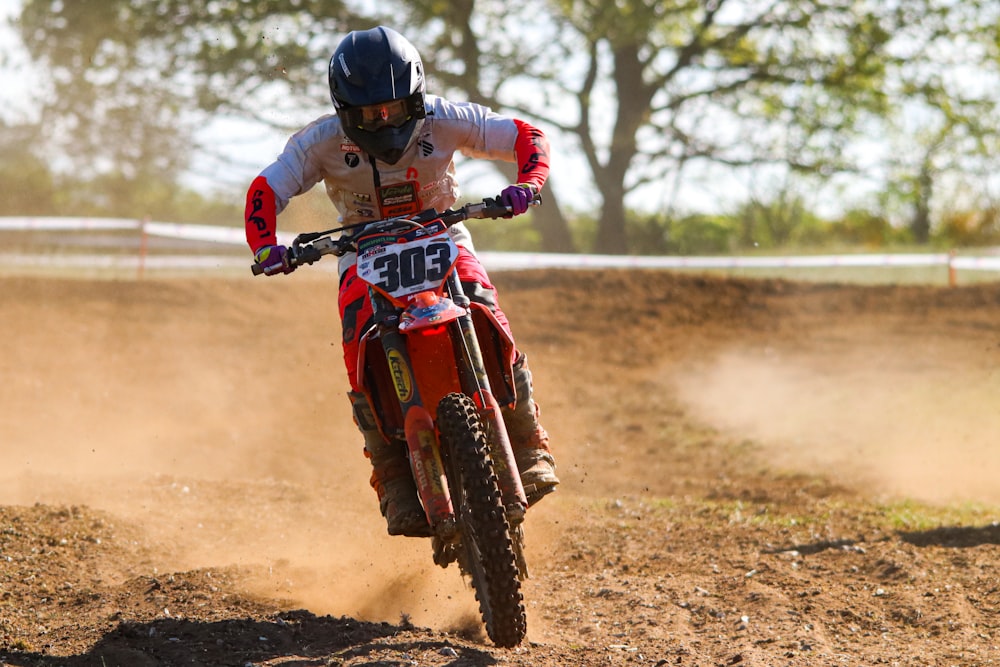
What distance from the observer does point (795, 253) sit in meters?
25.1

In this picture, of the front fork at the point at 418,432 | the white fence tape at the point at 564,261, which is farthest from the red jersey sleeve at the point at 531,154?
the white fence tape at the point at 564,261

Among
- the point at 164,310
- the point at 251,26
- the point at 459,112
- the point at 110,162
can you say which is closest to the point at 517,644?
the point at 459,112

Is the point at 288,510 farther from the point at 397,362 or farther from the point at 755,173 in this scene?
the point at 755,173

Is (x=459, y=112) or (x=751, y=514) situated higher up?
(x=459, y=112)

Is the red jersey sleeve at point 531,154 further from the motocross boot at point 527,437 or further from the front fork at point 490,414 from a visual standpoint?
the front fork at point 490,414

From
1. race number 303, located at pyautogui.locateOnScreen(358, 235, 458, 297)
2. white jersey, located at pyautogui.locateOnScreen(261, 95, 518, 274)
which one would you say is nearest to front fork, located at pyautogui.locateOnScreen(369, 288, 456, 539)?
race number 303, located at pyautogui.locateOnScreen(358, 235, 458, 297)

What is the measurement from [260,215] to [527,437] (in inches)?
67.7

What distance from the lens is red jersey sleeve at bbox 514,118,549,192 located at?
19.6 feet

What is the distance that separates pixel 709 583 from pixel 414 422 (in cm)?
223

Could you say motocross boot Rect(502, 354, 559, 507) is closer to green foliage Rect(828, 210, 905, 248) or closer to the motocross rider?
the motocross rider

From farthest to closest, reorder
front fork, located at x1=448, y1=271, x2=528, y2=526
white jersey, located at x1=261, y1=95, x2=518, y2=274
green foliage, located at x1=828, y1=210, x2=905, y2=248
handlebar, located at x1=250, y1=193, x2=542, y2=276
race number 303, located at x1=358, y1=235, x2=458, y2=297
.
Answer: green foliage, located at x1=828, y1=210, x2=905, y2=248 → white jersey, located at x1=261, y1=95, x2=518, y2=274 → handlebar, located at x1=250, y1=193, x2=542, y2=276 → race number 303, located at x1=358, y1=235, x2=458, y2=297 → front fork, located at x1=448, y1=271, x2=528, y2=526

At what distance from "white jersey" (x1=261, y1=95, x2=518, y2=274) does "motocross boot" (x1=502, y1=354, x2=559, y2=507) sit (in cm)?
79

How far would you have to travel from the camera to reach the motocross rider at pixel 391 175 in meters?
5.51

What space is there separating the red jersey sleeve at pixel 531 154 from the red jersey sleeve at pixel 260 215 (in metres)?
1.27
